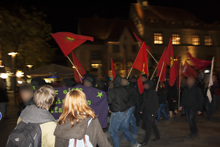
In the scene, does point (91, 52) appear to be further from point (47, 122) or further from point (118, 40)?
point (47, 122)

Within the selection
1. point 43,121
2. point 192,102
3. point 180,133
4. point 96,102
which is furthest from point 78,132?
point 180,133

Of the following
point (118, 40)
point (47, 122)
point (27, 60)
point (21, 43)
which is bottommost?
point (47, 122)

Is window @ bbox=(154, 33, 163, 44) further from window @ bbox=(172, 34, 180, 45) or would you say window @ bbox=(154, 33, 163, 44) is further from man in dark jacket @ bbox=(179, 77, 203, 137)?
man in dark jacket @ bbox=(179, 77, 203, 137)

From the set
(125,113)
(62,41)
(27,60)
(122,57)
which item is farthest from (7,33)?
(122,57)

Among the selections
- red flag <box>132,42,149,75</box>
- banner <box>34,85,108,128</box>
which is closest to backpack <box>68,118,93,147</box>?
banner <box>34,85,108,128</box>

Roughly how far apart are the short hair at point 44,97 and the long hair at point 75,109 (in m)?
0.30

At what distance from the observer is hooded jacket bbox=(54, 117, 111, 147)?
2016 millimetres

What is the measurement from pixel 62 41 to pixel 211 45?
110 ft

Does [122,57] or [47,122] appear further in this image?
[122,57]

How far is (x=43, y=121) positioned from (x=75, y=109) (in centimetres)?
41

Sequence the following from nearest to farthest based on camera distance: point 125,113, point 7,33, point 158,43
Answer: point 125,113
point 7,33
point 158,43

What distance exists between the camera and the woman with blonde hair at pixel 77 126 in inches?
80.0

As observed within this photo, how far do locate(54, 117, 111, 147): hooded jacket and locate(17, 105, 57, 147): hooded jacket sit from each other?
110mm

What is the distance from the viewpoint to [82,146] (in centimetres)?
209
